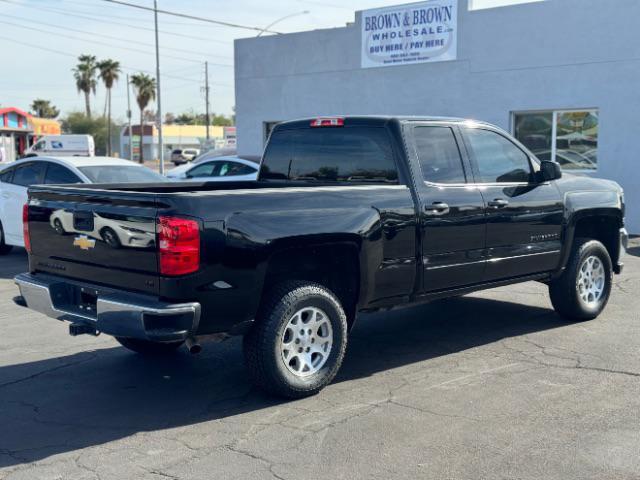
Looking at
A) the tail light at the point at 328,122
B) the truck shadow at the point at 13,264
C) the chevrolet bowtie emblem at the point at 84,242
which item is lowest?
the truck shadow at the point at 13,264

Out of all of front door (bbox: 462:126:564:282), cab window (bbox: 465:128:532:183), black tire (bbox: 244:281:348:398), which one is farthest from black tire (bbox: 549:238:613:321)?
black tire (bbox: 244:281:348:398)

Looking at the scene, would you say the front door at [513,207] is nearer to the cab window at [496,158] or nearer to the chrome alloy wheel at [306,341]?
the cab window at [496,158]

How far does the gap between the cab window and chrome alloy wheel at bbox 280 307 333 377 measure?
2134mm

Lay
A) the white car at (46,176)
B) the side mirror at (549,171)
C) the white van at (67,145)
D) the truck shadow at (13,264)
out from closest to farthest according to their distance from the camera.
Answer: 1. the side mirror at (549,171)
2. the truck shadow at (13,264)
3. the white car at (46,176)
4. the white van at (67,145)

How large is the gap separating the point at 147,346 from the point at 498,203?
3296mm

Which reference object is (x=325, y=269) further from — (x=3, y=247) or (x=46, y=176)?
(x=3, y=247)

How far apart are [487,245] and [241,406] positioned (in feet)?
8.73

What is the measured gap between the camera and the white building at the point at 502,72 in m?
16.0

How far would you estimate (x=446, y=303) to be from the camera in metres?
9.32

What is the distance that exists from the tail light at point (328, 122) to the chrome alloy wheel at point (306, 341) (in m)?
1.89

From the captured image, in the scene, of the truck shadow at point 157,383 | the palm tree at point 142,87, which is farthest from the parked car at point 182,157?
the truck shadow at point 157,383

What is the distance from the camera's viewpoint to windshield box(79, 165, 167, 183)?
11.7 metres

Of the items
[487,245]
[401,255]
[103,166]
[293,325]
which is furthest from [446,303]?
[103,166]

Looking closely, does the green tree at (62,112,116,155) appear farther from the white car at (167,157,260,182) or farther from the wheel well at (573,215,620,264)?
the wheel well at (573,215,620,264)
